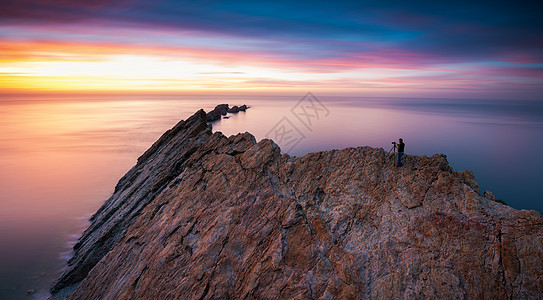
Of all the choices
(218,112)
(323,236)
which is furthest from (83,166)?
(218,112)

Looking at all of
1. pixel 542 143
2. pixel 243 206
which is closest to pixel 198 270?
pixel 243 206

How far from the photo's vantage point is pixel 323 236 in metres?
13.0

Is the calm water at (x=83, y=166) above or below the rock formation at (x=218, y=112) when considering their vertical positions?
below

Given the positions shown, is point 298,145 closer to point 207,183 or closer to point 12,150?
point 207,183

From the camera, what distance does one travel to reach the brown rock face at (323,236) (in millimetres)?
10633

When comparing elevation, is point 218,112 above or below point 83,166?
above

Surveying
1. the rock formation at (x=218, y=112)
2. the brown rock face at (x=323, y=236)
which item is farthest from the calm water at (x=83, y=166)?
the brown rock face at (x=323, y=236)

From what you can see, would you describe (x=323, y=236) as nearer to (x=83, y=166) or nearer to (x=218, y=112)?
(x=83, y=166)

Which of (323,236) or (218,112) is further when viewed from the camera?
(218,112)

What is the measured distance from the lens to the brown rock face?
10633 millimetres

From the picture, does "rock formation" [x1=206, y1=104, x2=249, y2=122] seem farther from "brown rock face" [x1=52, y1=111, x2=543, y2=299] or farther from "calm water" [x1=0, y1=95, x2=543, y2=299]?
"brown rock face" [x1=52, y1=111, x2=543, y2=299]

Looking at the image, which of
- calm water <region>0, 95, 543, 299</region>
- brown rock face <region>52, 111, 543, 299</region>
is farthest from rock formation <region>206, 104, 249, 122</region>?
brown rock face <region>52, 111, 543, 299</region>

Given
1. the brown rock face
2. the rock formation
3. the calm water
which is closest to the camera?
the brown rock face

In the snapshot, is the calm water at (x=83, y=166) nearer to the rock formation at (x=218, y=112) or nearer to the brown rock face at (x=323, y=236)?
the rock formation at (x=218, y=112)
